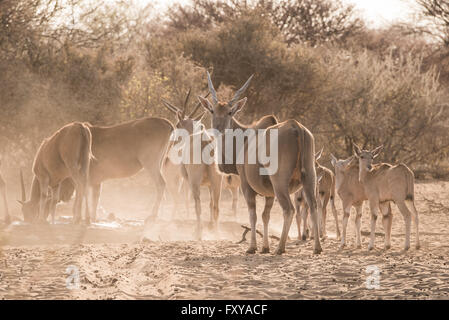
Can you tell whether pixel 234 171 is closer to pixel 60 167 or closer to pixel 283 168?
pixel 283 168

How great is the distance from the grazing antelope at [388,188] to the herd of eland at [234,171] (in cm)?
1

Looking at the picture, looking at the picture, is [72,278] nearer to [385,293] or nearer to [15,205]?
[385,293]

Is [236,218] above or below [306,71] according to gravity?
below

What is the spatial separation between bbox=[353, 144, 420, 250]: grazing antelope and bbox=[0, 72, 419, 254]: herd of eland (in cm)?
1

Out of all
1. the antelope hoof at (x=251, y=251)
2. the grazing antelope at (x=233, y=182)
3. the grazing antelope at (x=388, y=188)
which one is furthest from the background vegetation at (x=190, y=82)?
the antelope hoof at (x=251, y=251)

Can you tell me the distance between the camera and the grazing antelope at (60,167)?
1212 cm

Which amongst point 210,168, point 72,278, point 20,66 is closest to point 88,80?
point 20,66

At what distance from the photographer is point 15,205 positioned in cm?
1642

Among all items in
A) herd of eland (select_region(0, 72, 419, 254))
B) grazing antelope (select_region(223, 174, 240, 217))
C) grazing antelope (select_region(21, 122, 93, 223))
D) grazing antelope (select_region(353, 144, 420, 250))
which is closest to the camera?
herd of eland (select_region(0, 72, 419, 254))

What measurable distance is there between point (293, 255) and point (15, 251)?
3.62 meters

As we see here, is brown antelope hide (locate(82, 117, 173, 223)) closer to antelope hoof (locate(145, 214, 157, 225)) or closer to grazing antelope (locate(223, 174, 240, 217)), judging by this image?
antelope hoof (locate(145, 214, 157, 225))

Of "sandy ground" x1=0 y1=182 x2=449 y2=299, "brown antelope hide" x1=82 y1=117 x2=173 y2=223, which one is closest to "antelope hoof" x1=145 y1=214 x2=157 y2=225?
"sandy ground" x1=0 y1=182 x2=449 y2=299

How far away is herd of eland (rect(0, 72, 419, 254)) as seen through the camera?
29.8 feet

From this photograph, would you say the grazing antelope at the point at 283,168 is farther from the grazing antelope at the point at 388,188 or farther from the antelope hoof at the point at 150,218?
the antelope hoof at the point at 150,218
